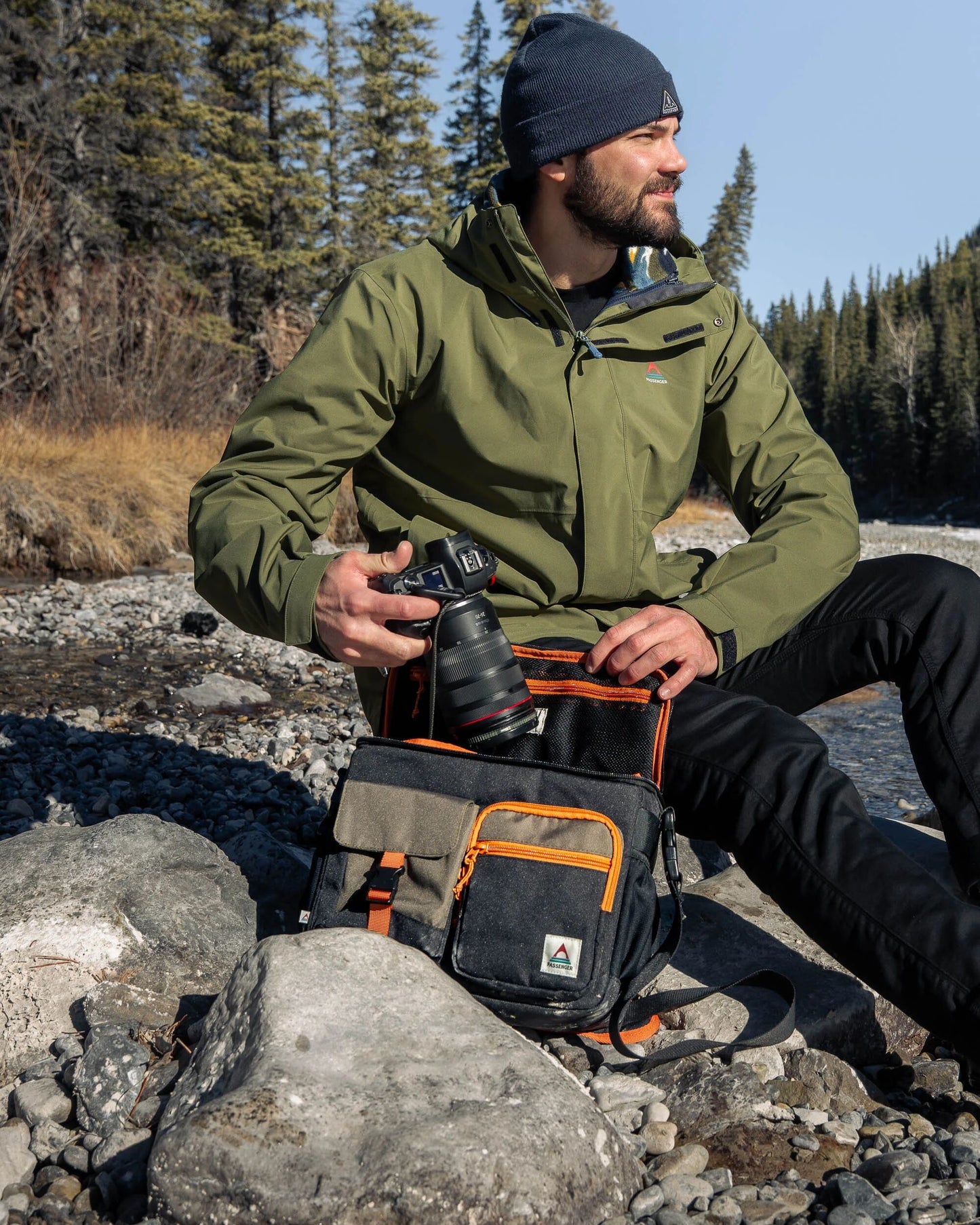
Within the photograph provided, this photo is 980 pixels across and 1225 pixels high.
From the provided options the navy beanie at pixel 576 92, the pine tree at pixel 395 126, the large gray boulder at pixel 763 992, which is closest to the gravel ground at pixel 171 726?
the large gray boulder at pixel 763 992

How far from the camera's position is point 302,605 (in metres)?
2.05

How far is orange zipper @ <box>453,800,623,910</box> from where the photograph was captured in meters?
1.93

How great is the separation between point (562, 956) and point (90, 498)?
29.6ft

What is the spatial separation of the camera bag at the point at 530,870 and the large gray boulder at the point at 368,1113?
0.11m

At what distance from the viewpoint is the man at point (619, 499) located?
2.04m

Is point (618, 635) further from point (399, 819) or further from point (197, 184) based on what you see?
point (197, 184)

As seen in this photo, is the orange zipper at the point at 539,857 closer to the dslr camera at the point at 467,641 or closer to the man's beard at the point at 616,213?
the dslr camera at the point at 467,641

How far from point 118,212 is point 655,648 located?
21.4m

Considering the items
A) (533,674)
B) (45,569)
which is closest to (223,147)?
(45,569)

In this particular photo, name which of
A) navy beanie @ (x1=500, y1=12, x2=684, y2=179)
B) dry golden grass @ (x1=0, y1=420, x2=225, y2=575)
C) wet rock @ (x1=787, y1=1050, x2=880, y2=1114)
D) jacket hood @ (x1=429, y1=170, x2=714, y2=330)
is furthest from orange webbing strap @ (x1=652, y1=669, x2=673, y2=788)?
dry golden grass @ (x1=0, y1=420, x2=225, y2=575)

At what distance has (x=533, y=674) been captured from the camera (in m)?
2.20

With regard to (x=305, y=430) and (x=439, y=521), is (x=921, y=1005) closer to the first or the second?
(x=439, y=521)

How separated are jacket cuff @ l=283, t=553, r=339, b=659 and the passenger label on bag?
0.66 m

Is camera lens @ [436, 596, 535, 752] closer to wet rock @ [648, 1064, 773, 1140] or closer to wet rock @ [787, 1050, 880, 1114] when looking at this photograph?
wet rock @ [648, 1064, 773, 1140]
